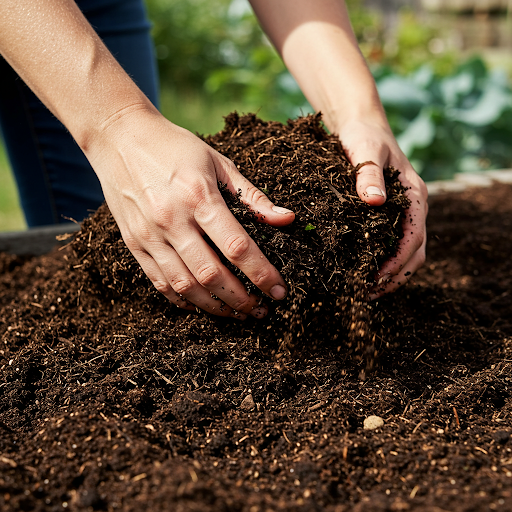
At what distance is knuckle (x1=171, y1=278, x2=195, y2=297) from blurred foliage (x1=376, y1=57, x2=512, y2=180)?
10.5 ft

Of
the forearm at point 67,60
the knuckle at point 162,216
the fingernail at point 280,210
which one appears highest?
the forearm at point 67,60

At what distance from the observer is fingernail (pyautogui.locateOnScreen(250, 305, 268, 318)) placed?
5.02 ft

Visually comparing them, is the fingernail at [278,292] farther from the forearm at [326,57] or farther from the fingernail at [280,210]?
the forearm at [326,57]

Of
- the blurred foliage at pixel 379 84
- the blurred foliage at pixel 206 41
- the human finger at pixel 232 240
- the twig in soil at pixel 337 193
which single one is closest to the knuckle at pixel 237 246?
the human finger at pixel 232 240

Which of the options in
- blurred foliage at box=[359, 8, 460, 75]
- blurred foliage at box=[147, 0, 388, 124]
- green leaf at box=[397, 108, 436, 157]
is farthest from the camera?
blurred foliage at box=[147, 0, 388, 124]

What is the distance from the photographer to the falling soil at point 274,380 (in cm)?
110

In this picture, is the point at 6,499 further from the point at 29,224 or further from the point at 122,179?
the point at 29,224

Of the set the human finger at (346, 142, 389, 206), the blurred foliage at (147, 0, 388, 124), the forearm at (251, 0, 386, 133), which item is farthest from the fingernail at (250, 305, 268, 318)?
the blurred foliage at (147, 0, 388, 124)

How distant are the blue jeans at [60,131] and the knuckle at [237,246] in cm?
152

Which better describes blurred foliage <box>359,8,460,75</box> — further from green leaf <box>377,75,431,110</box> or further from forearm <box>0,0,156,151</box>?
forearm <box>0,0,156,151</box>

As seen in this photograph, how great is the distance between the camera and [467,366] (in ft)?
5.24

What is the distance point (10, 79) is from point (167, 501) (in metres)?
2.20

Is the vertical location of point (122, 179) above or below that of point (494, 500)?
above

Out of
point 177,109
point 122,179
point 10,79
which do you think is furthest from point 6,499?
point 177,109
